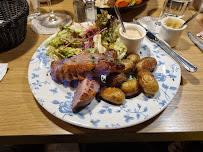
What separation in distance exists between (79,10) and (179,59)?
1.40 m

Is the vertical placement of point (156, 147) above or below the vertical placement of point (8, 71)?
below

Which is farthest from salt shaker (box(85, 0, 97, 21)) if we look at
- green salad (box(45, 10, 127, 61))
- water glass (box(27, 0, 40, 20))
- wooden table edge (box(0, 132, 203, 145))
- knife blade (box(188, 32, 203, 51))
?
wooden table edge (box(0, 132, 203, 145))

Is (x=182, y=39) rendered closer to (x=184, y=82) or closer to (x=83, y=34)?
(x=184, y=82)

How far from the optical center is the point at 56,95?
123 cm

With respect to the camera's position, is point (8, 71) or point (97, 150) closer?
point (8, 71)

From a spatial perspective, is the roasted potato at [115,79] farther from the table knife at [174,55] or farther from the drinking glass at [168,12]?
the drinking glass at [168,12]

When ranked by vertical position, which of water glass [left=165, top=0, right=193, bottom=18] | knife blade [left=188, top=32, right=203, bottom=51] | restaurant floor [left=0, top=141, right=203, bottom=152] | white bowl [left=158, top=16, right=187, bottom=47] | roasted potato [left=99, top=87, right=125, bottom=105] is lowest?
restaurant floor [left=0, top=141, right=203, bottom=152]

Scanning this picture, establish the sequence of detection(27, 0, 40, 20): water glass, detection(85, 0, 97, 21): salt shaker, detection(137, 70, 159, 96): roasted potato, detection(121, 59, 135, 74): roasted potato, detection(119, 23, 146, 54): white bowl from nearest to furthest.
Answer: detection(137, 70, 159, 96): roasted potato < detection(121, 59, 135, 74): roasted potato < detection(119, 23, 146, 54): white bowl < detection(85, 0, 97, 21): salt shaker < detection(27, 0, 40, 20): water glass

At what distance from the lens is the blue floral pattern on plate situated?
1064mm

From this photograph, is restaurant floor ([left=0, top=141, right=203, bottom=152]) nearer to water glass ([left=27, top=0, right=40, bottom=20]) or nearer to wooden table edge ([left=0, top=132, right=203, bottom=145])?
wooden table edge ([left=0, top=132, right=203, bottom=145])

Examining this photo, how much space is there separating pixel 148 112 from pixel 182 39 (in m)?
1.32

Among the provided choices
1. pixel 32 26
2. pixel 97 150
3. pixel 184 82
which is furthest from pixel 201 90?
pixel 32 26

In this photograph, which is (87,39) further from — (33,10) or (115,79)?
(33,10)

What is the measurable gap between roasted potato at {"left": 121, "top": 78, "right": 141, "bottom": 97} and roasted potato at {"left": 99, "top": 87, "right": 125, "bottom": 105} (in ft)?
0.22
